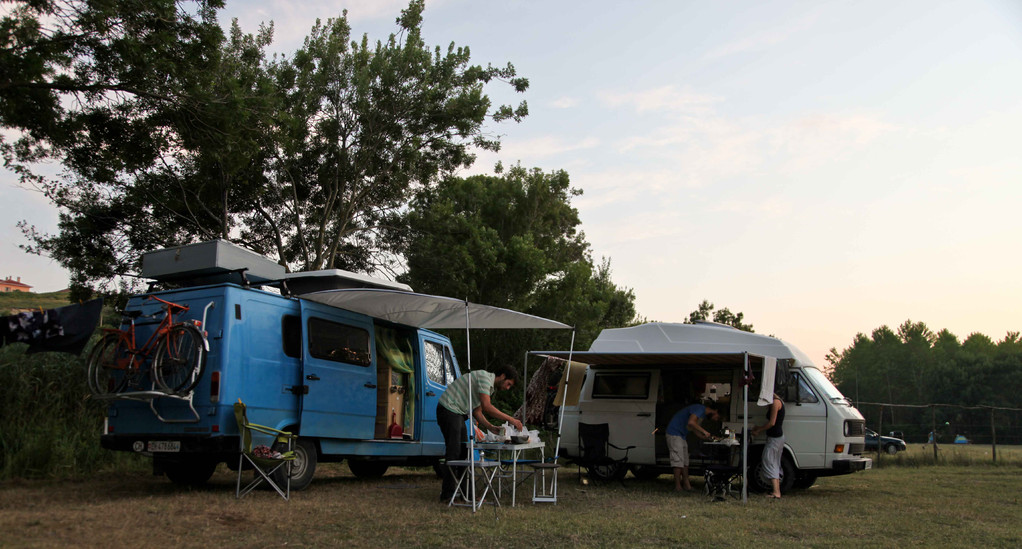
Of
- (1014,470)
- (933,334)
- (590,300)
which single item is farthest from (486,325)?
(933,334)

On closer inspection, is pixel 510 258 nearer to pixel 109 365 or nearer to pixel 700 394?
pixel 700 394

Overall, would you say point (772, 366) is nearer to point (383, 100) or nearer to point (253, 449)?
point (253, 449)

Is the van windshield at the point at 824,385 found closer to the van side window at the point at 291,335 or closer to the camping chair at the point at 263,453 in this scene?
the van side window at the point at 291,335

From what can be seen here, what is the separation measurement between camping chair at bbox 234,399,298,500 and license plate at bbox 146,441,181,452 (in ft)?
1.97

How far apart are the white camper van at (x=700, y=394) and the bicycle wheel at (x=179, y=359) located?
5.10 meters

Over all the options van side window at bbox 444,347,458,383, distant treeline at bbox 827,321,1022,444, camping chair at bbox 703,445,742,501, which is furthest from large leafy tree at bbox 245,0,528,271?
distant treeline at bbox 827,321,1022,444

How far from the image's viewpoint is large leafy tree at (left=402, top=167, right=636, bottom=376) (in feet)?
63.0

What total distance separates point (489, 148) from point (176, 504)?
11.8m

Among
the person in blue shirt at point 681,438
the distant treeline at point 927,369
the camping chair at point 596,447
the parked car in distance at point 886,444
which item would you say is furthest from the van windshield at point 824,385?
the distant treeline at point 927,369

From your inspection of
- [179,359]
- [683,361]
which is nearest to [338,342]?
[179,359]

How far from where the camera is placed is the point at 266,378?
8.19 meters

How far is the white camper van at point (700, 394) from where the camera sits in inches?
407

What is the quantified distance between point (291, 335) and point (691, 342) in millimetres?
5527

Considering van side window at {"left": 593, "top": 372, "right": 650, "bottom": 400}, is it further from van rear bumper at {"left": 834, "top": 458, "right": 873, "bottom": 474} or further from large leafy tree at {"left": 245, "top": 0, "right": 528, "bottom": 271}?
large leafy tree at {"left": 245, "top": 0, "right": 528, "bottom": 271}
